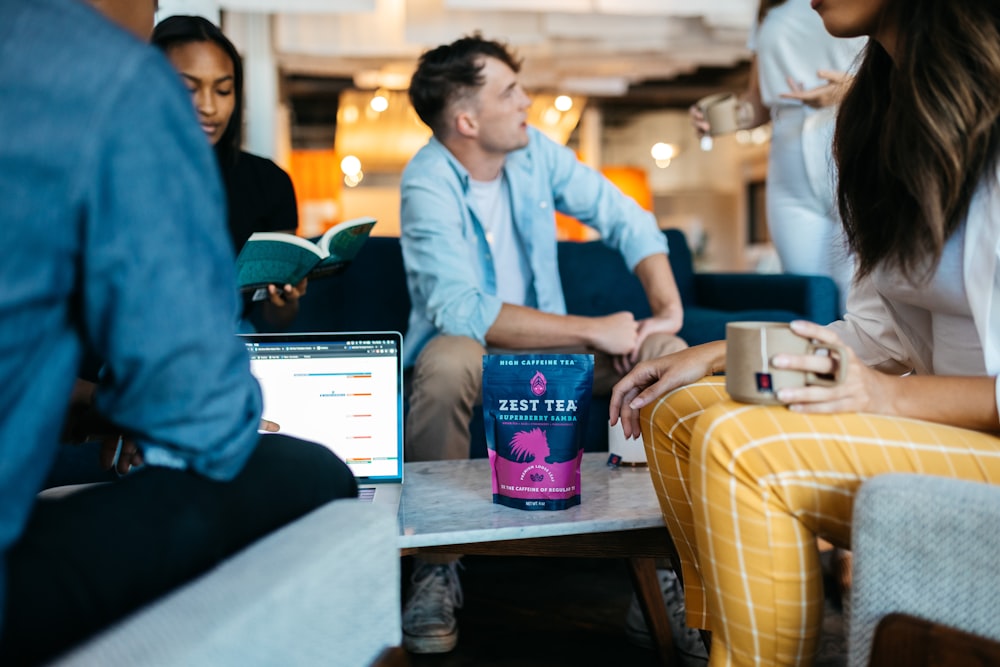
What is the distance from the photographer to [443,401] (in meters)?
2.15

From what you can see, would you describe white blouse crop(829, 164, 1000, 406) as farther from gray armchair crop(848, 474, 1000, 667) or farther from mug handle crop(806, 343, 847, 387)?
gray armchair crop(848, 474, 1000, 667)

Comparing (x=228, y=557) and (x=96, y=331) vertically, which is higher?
(x=96, y=331)

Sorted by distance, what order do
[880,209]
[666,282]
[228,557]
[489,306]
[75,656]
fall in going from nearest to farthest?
[75,656], [228,557], [880,209], [489,306], [666,282]

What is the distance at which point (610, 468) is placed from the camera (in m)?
1.78

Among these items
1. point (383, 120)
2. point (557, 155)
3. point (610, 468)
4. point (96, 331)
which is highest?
point (383, 120)

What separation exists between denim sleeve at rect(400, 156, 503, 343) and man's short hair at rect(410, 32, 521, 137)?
0.54 feet

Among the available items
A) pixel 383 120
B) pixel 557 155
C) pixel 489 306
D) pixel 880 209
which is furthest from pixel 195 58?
pixel 383 120

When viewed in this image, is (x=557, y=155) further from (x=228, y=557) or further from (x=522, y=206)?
(x=228, y=557)

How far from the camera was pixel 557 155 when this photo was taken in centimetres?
265

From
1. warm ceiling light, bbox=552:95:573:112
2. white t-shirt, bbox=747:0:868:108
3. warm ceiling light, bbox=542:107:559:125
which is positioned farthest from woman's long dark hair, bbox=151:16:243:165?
warm ceiling light, bbox=542:107:559:125

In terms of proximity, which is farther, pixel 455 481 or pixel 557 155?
pixel 557 155

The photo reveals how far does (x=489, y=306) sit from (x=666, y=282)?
1.69 ft

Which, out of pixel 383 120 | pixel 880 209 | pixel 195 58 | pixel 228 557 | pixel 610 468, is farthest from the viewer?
pixel 383 120

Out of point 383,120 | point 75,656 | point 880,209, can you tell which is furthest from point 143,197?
point 383,120
